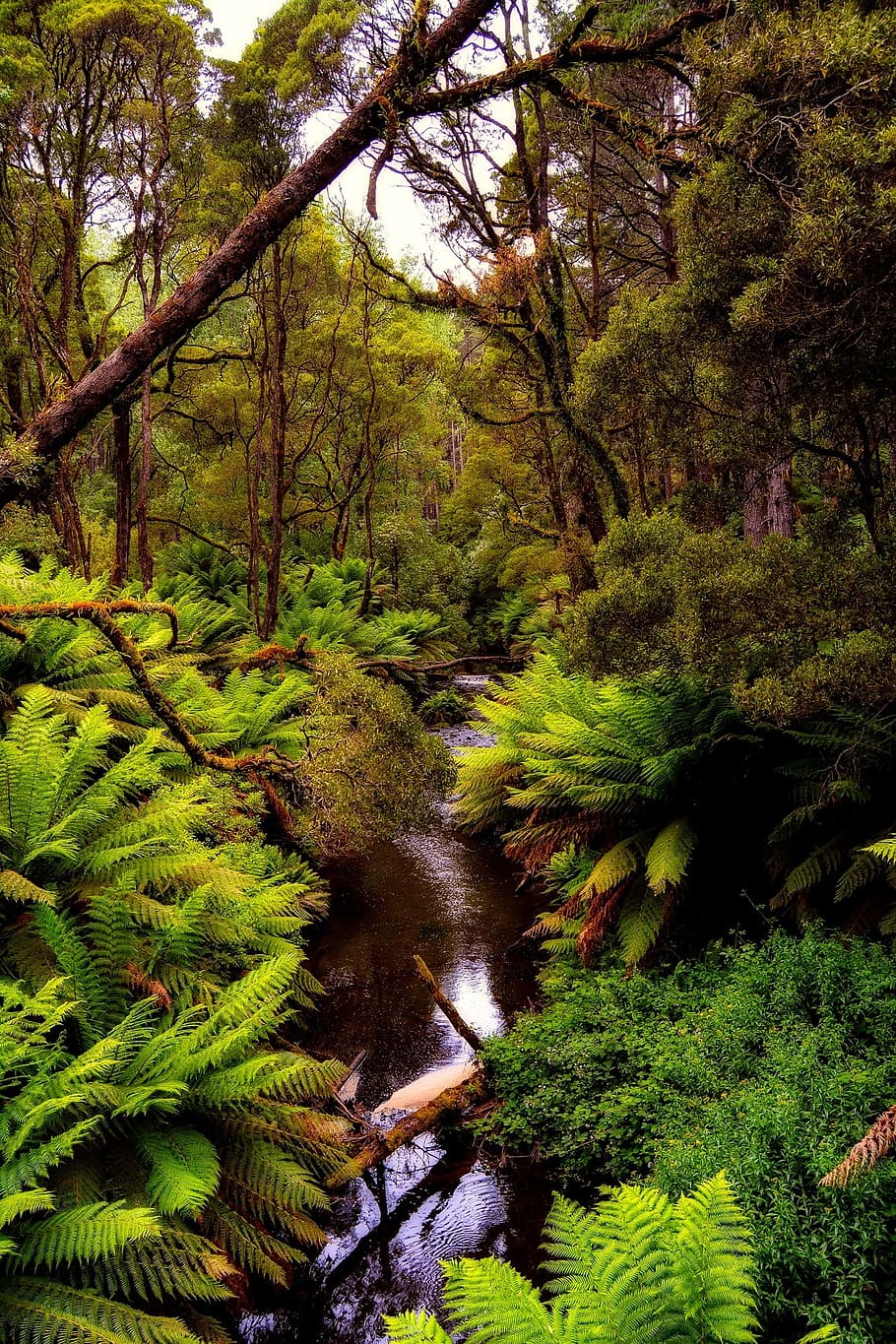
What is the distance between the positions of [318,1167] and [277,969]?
1106 mm

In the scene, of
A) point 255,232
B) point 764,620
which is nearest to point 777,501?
point 764,620

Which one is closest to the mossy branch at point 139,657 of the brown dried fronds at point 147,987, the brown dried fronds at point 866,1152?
the brown dried fronds at point 147,987

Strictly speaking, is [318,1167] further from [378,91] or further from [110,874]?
[378,91]

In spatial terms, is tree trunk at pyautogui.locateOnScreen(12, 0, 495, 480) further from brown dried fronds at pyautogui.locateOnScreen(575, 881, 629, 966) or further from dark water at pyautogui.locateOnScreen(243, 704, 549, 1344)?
brown dried fronds at pyautogui.locateOnScreen(575, 881, 629, 966)

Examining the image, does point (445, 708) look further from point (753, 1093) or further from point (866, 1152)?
point (866, 1152)

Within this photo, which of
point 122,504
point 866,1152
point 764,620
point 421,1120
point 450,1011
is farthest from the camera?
point 122,504

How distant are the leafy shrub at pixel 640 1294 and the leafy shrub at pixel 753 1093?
54 cm

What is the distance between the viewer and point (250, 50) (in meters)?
10.8

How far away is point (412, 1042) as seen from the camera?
5.81 meters

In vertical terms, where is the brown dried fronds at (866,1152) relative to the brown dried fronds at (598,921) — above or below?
above

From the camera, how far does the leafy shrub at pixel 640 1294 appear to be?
2.12 meters

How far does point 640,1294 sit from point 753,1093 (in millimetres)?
1486

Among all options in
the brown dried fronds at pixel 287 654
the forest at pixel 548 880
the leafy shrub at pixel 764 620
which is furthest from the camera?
the brown dried fronds at pixel 287 654

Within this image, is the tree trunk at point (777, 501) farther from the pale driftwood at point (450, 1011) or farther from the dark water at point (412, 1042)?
the dark water at point (412, 1042)
